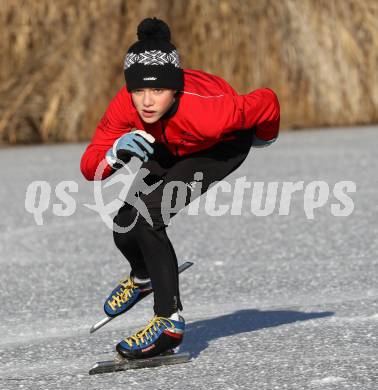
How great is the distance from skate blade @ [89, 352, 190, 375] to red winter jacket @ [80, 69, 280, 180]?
75 centimetres

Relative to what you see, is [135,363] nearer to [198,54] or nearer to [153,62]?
[153,62]

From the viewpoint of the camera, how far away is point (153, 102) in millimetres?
4324

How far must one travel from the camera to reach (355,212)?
8.49m

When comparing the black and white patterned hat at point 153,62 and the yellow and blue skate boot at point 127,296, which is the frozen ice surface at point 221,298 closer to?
the yellow and blue skate boot at point 127,296

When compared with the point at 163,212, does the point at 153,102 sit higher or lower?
higher

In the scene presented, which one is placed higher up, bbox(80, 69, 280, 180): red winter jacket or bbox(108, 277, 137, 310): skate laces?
bbox(80, 69, 280, 180): red winter jacket

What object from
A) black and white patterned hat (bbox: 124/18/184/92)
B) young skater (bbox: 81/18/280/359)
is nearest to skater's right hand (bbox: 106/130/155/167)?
young skater (bbox: 81/18/280/359)

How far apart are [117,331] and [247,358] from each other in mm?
883

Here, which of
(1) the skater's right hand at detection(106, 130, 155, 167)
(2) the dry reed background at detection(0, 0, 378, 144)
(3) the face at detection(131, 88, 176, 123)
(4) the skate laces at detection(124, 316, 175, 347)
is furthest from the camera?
(2) the dry reed background at detection(0, 0, 378, 144)

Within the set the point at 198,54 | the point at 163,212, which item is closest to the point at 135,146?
the point at 163,212

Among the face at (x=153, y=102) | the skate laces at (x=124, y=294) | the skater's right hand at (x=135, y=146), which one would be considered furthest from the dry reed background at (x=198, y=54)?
the skater's right hand at (x=135, y=146)

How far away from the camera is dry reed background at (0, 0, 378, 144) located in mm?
13781

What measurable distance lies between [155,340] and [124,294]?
0.39 metres

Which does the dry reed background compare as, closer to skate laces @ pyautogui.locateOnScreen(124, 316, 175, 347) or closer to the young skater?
the young skater
